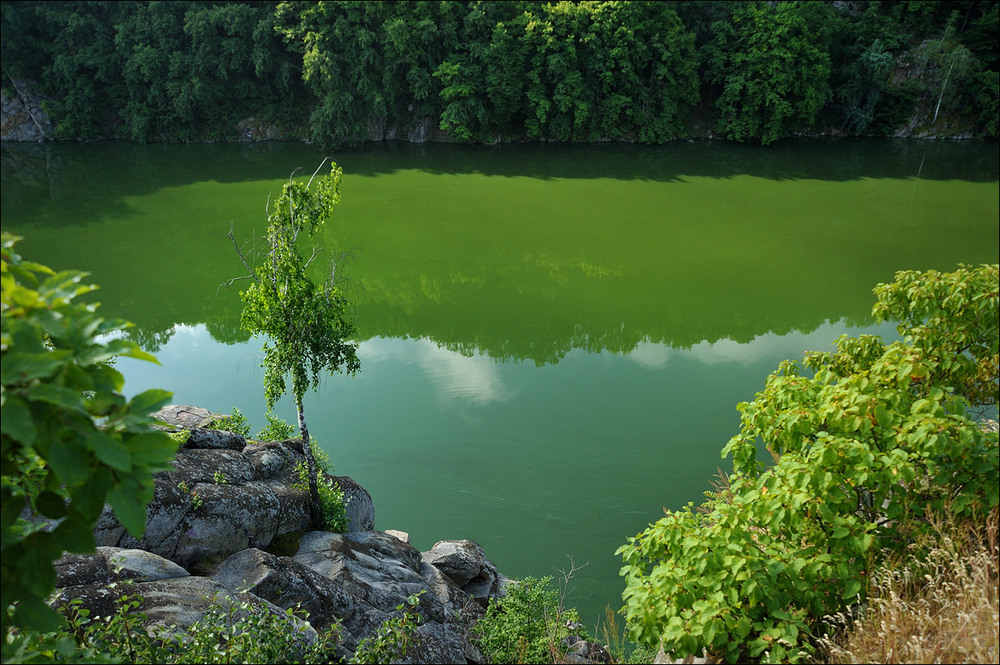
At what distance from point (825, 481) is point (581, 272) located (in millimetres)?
10883

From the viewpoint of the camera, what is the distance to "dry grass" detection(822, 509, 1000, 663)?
2895 mm

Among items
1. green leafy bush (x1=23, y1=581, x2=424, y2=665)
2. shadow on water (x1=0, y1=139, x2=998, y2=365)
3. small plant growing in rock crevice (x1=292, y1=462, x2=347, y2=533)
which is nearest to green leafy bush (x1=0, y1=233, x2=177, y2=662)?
green leafy bush (x1=23, y1=581, x2=424, y2=665)

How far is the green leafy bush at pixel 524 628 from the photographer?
4953mm

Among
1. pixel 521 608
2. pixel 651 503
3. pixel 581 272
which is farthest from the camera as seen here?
pixel 581 272

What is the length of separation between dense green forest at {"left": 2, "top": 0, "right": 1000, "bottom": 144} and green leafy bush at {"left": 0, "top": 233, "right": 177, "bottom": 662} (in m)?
21.6

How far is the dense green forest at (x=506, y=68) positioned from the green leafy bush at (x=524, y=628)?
19420mm

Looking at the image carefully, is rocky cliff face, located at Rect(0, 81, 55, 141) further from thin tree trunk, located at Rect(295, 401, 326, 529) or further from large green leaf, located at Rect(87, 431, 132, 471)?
large green leaf, located at Rect(87, 431, 132, 471)

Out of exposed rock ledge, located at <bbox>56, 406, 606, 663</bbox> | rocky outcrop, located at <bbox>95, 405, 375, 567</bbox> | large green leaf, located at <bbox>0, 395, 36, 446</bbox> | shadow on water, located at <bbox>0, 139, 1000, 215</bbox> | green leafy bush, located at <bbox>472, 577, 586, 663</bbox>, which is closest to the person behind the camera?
large green leaf, located at <bbox>0, 395, 36, 446</bbox>

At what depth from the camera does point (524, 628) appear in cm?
521

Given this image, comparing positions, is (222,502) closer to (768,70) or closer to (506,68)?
(506,68)

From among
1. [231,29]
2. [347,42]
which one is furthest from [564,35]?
[231,29]

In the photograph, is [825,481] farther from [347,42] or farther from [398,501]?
[347,42]

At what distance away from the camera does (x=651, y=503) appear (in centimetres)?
760

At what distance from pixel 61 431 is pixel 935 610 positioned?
3.85 meters
